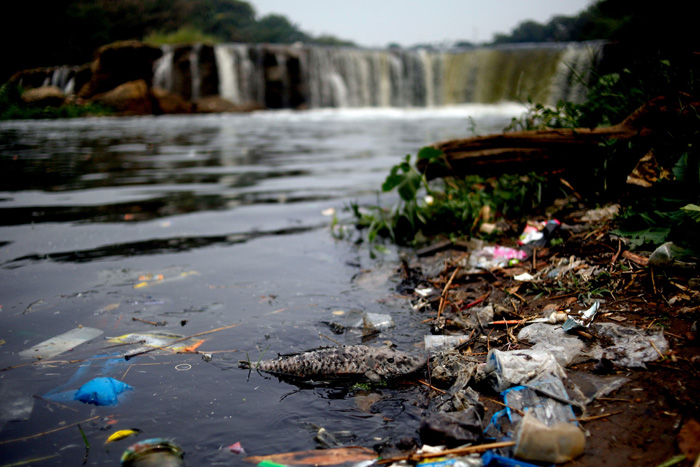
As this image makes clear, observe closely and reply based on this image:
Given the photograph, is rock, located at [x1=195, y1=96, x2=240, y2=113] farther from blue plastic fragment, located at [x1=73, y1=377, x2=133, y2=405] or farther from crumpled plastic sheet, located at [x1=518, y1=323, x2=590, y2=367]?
crumpled plastic sheet, located at [x1=518, y1=323, x2=590, y2=367]

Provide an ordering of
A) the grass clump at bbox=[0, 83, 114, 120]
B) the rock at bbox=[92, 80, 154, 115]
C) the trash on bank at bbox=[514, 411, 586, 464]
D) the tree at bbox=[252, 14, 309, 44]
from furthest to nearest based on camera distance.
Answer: the tree at bbox=[252, 14, 309, 44]
the rock at bbox=[92, 80, 154, 115]
the grass clump at bbox=[0, 83, 114, 120]
the trash on bank at bbox=[514, 411, 586, 464]

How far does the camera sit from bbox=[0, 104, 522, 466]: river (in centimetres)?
120

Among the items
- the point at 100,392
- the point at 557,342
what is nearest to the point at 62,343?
the point at 100,392

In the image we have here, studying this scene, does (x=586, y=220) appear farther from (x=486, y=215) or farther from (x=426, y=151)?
(x=426, y=151)

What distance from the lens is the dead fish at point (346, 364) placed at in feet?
4.86

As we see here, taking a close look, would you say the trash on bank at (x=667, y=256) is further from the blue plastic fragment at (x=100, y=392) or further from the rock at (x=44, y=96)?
the rock at (x=44, y=96)

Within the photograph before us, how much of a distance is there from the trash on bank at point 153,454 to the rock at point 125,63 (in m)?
9.75

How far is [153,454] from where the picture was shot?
3.52ft

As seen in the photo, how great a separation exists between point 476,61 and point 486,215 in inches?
861

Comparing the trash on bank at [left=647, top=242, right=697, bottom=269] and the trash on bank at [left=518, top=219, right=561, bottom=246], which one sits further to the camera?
the trash on bank at [left=518, top=219, right=561, bottom=246]

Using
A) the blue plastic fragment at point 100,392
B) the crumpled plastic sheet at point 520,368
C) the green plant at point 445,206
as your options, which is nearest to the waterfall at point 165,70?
the green plant at point 445,206

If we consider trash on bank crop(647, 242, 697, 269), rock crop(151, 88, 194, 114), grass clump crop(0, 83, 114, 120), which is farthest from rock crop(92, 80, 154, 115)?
trash on bank crop(647, 242, 697, 269)

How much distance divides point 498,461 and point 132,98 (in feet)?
57.6

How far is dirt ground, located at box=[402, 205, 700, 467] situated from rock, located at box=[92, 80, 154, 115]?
12717 mm
